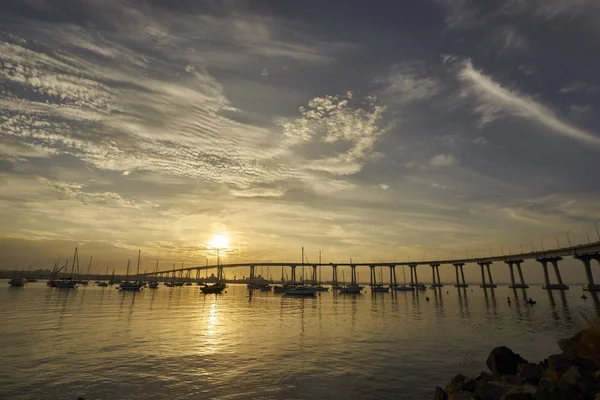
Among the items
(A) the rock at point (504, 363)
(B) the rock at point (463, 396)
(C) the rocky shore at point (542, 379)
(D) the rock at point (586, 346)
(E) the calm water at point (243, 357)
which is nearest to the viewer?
(C) the rocky shore at point (542, 379)

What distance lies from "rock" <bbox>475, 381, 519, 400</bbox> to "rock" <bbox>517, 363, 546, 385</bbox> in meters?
1.71

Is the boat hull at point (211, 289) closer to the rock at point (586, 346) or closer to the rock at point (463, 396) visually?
the rock at point (586, 346)

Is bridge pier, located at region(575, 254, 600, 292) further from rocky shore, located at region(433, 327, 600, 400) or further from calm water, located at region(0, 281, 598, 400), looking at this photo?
rocky shore, located at region(433, 327, 600, 400)

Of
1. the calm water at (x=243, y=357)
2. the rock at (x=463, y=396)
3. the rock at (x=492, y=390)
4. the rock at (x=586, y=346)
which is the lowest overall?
the calm water at (x=243, y=357)

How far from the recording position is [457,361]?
26328 millimetres

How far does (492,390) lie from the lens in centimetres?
1409

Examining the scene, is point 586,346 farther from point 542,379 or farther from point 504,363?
point 542,379

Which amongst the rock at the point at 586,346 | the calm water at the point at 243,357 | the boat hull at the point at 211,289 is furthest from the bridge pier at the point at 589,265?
the boat hull at the point at 211,289

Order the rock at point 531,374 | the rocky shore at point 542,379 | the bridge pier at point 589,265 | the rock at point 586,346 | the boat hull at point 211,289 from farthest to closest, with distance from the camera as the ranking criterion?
1. the boat hull at point 211,289
2. the bridge pier at point 589,265
3. the rock at point 586,346
4. the rock at point 531,374
5. the rocky shore at point 542,379

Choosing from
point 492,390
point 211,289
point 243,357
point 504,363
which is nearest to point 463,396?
point 492,390

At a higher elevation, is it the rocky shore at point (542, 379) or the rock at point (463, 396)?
the rocky shore at point (542, 379)

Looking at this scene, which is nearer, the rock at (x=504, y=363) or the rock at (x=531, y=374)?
the rock at (x=531, y=374)

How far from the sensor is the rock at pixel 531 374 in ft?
50.8

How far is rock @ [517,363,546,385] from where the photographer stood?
609 inches
